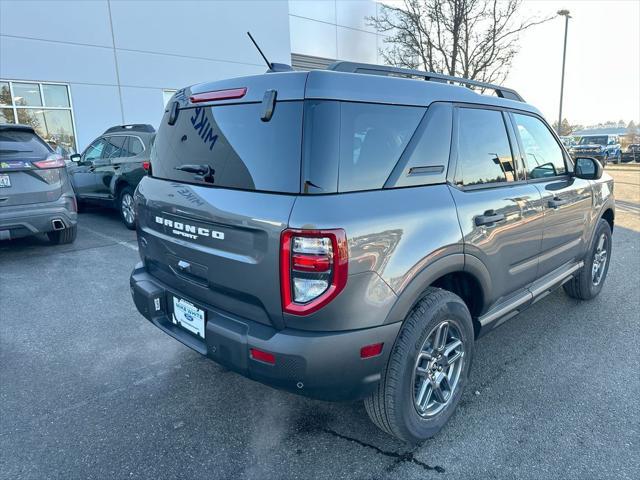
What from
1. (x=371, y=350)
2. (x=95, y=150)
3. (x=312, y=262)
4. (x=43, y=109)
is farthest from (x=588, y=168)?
(x=43, y=109)

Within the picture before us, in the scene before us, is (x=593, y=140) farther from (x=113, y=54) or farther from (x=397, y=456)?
(x=397, y=456)

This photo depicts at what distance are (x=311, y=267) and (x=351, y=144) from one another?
0.61 metres

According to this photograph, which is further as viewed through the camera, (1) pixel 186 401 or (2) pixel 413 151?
(1) pixel 186 401

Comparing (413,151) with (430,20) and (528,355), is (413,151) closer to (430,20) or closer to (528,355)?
(528,355)

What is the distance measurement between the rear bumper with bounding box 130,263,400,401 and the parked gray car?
4.56 metres

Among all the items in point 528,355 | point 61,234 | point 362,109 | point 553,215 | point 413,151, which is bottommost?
point 528,355

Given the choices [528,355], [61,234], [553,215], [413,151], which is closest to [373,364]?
[413,151]

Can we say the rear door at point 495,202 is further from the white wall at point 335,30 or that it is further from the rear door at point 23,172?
the white wall at point 335,30

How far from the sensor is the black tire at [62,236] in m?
A: 6.56

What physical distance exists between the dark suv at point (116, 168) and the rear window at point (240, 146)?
4957 mm

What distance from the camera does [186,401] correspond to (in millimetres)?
2809

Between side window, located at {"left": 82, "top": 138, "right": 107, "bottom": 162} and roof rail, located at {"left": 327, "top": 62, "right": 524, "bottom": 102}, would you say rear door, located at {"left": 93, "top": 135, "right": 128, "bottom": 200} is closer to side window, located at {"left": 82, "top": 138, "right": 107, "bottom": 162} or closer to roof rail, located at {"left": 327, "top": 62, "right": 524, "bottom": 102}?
side window, located at {"left": 82, "top": 138, "right": 107, "bottom": 162}

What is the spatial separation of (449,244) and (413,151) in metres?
0.53

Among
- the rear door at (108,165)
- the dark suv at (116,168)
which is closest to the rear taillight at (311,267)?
the dark suv at (116,168)
